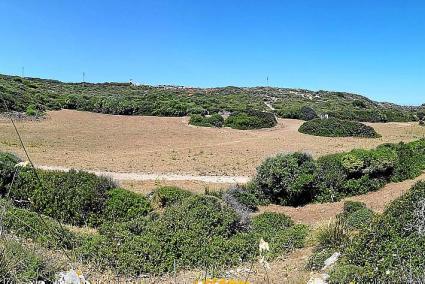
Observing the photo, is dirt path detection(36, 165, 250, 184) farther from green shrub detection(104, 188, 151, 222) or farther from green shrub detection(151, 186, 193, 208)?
green shrub detection(104, 188, 151, 222)

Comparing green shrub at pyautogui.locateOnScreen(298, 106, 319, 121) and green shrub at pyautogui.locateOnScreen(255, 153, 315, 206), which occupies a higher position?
green shrub at pyautogui.locateOnScreen(298, 106, 319, 121)

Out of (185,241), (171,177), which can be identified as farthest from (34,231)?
(171,177)

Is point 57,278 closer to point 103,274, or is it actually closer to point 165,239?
point 103,274

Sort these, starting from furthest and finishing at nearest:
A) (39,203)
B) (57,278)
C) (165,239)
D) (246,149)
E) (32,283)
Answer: (246,149) → (39,203) → (165,239) → (57,278) → (32,283)

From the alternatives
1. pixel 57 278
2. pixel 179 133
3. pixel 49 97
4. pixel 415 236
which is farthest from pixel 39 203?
pixel 49 97

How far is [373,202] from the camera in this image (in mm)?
13805

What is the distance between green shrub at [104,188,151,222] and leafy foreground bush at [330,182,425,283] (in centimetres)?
→ 627

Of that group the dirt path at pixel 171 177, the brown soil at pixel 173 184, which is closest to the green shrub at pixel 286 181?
the brown soil at pixel 173 184

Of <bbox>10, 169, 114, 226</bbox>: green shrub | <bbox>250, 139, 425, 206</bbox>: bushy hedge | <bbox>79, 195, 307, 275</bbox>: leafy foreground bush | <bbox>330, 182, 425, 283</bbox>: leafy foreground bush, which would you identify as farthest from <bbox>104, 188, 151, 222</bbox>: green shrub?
<bbox>330, 182, 425, 283</bbox>: leafy foreground bush

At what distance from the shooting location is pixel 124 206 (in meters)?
12.2

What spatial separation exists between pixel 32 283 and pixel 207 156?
17937 mm

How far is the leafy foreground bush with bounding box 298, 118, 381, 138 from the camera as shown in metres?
32.5

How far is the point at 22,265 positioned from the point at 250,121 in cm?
3205

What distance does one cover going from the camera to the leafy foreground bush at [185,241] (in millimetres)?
8125
